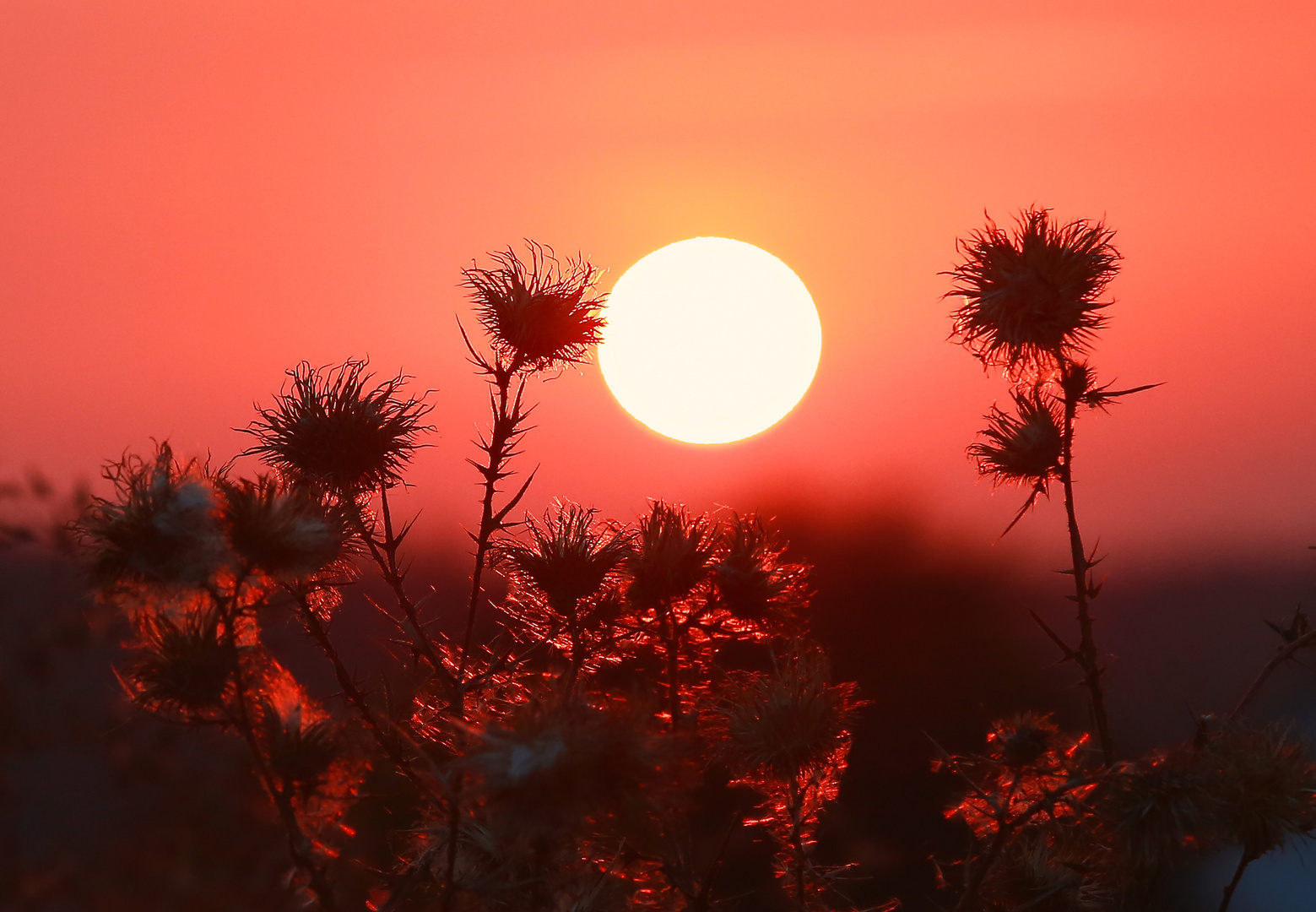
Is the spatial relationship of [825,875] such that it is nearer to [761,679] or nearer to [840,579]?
[761,679]

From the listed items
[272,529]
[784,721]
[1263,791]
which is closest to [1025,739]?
[1263,791]

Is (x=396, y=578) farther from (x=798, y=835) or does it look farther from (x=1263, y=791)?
(x=1263, y=791)

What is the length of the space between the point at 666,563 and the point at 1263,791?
1.95 meters

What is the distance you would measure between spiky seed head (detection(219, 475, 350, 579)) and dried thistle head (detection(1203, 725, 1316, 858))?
108 inches

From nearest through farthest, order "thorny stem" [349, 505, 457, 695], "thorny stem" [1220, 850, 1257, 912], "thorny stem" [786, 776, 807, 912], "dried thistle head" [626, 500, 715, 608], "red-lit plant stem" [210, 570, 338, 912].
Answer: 1. "red-lit plant stem" [210, 570, 338, 912]
2. "thorny stem" [1220, 850, 1257, 912]
3. "thorny stem" [786, 776, 807, 912]
4. "thorny stem" [349, 505, 457, 695]
5. "dried thistle head" [626, 500, 715, 608]

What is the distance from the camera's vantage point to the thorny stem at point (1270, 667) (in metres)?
3.18

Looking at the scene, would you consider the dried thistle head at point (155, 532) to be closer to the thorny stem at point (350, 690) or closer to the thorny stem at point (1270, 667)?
the thorny stem at point (350, 690)

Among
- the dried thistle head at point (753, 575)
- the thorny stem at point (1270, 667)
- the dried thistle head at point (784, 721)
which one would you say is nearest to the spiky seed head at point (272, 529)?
the dried thistle head at point (753, 575)

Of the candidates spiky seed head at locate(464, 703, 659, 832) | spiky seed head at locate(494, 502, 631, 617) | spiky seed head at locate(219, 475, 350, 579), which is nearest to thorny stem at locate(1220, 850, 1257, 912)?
spiky seed head at locate(464, 703, 659, 832)

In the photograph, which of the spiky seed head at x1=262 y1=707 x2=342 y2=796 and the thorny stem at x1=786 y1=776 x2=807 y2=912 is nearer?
the spiky seed head at x1=262 y1=707 x2=342 y2=796

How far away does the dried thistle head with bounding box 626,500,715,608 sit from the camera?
3.72m

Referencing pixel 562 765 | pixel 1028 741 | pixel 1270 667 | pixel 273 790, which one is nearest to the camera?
pixel 562 765

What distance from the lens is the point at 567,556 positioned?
13.0 ft

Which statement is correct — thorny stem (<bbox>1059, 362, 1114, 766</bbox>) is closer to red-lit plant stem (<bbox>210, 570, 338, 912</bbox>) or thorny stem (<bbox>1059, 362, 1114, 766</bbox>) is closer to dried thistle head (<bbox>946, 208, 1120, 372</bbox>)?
dried thistle head (<bbox>946, 208, 1120, 372</bbox>)
